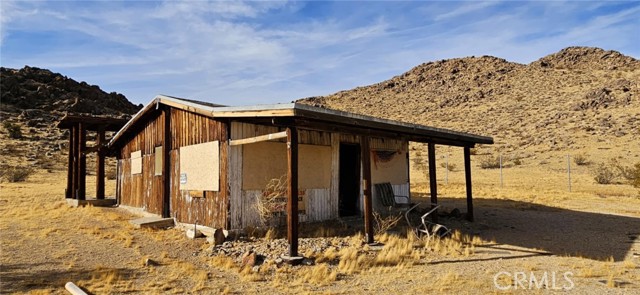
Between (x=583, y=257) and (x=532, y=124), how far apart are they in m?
35.2

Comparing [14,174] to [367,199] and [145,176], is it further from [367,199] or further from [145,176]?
[367,199]

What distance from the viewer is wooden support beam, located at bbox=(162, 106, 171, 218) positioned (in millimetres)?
12562

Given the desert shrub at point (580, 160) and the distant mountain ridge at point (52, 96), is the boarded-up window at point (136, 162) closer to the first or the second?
the desert shrub at point (580, 160)

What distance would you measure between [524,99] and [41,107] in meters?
53.9

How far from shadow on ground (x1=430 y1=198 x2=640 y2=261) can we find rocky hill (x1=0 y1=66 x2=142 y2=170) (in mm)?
30510

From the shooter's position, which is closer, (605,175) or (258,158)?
(258,158)

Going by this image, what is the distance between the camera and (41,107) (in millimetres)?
50219

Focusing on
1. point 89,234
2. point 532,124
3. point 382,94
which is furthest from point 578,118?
point 89,234

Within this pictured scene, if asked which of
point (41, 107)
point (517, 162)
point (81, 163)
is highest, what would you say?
point (41, 107)

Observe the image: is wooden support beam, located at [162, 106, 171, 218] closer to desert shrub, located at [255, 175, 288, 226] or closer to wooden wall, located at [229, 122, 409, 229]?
wooden wall, located at [229, 122, 409, 229]

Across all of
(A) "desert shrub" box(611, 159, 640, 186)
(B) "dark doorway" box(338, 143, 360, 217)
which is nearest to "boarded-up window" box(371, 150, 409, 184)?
(B) "dark doorway" box(338, 143, 360, 217)

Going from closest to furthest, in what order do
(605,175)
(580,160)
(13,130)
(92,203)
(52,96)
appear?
(92,203)
(605,175)
(580,160)
(13,130)
(52,96)

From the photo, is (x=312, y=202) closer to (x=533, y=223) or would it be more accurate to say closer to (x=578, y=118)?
(x=533, y=223)

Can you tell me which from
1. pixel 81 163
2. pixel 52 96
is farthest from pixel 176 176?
pixel 52 96
